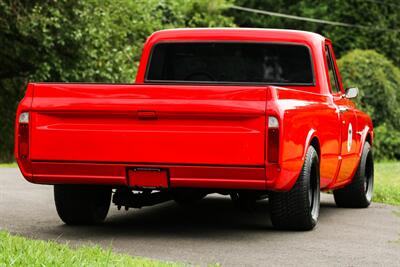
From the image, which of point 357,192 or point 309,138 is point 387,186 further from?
point 309,138

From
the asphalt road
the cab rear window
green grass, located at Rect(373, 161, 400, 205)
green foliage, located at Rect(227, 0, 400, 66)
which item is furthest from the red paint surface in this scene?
green foliage, located at Rect(227, 0, 400, 66)

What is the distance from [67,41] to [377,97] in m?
7.95

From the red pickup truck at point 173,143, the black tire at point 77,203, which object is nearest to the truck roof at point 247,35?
the red pickup truck at point 173,143

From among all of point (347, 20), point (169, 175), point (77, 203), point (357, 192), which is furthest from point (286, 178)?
point (347, 20)

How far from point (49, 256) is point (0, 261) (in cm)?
34

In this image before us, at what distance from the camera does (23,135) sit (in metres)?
8.84

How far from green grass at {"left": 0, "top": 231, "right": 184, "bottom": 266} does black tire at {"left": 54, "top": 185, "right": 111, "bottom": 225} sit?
5.43 feet

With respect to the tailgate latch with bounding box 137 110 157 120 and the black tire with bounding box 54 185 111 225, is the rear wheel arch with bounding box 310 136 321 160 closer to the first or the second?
the tailgate latch with bounding box 137 110 157 120

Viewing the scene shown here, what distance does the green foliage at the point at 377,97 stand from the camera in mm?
27562

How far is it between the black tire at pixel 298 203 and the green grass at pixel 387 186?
3549mm

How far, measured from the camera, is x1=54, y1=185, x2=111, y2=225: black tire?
968cm

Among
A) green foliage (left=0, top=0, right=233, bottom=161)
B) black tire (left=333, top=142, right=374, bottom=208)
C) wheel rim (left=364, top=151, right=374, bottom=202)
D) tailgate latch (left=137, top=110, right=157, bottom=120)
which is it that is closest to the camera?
tailgate latch (left=137, top=110, right=157, bottom=120)

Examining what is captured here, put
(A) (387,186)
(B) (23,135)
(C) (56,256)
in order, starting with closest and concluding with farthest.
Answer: (C) (56,256) → (B) (23,135) → (A) (387,186)

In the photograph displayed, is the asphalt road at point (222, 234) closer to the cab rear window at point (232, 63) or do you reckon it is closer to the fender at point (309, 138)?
the fender at point (309, 138)
